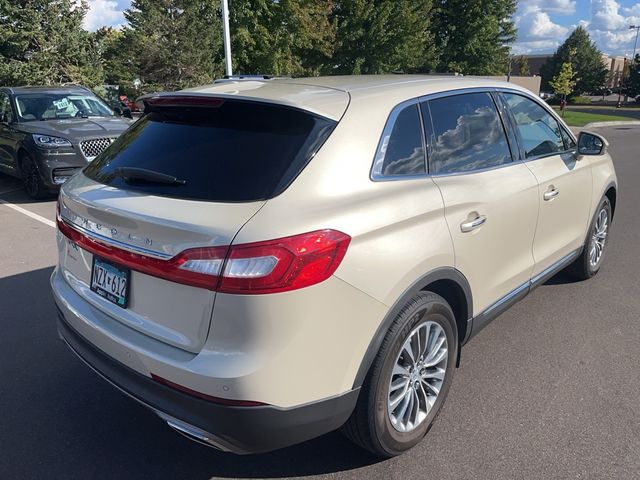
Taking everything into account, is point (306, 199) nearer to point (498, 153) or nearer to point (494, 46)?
point (498, 153)

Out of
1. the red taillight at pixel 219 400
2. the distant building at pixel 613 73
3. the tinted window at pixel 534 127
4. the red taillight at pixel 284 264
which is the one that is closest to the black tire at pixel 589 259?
the tinted window at pixel 534 127

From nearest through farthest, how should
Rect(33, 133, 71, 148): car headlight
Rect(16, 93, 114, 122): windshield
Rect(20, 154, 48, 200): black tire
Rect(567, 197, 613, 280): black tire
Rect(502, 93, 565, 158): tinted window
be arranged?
Rect(502, 93, 565, 158): tinted window < Rect(567, 197, 613, 280): black tire < Rect(33, 133, 71, 148): car headlight < Rect(20, 154, 48, 200): black tire < Rect(16, 93, 114, 122): windshield

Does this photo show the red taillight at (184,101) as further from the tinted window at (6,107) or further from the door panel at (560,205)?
the tinted window at (6,107)

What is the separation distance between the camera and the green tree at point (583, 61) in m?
74.9

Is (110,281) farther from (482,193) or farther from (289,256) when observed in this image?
(482,193)

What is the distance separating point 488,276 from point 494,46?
46.3 m

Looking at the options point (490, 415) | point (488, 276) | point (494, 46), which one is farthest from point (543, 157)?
point (494, 46)

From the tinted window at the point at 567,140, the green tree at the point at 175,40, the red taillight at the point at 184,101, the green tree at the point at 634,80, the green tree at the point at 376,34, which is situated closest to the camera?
the red taillight at the point at 184,101

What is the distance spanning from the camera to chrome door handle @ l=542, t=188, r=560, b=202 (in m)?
3.57

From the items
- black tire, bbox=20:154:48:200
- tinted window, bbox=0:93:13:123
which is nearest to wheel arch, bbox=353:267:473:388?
black tire, bbox=20:154:48:200

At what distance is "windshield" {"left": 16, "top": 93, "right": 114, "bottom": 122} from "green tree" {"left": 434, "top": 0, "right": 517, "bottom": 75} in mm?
36580

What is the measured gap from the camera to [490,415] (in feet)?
9.73

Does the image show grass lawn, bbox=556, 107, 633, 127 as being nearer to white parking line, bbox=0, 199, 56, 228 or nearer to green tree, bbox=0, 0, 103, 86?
green tree, bbox=0, 0, 103, 86

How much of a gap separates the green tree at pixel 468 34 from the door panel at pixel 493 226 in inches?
1624
